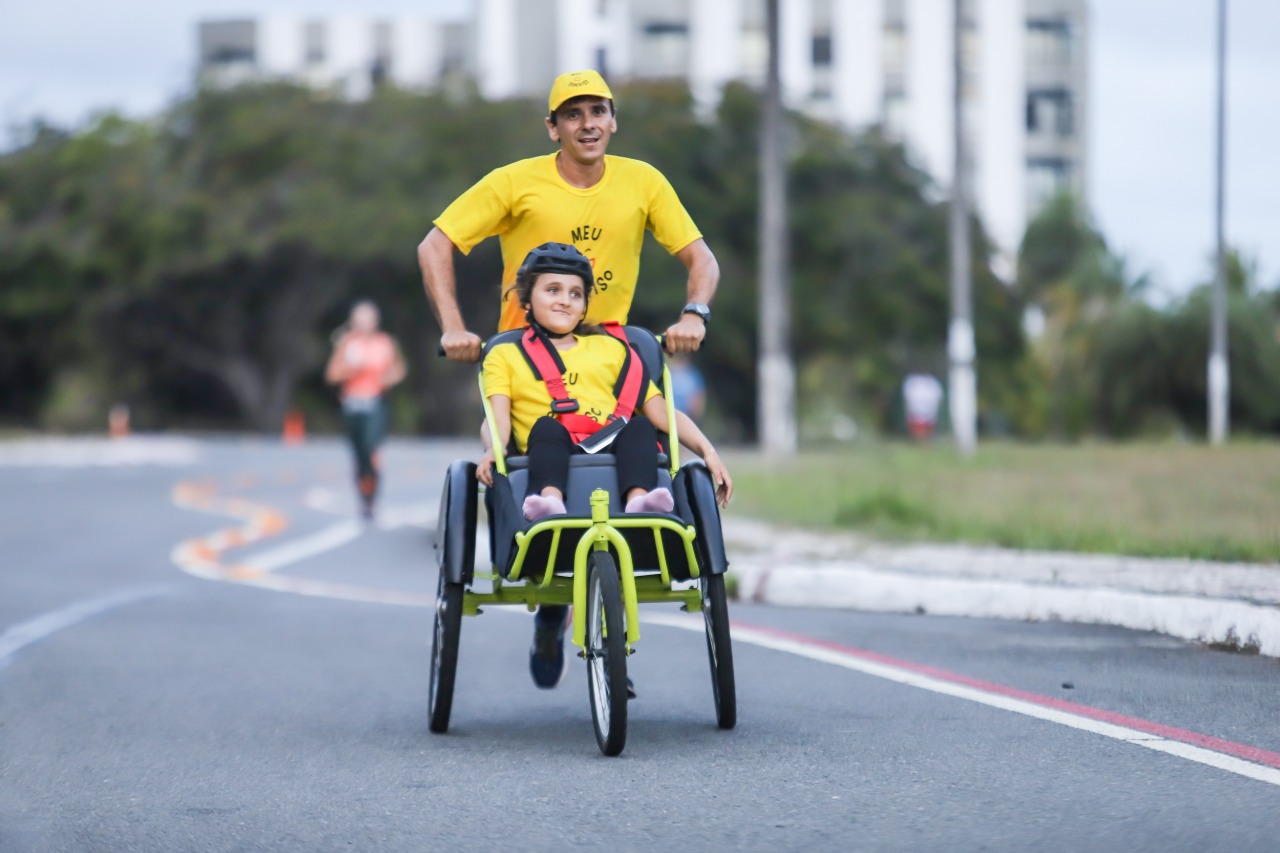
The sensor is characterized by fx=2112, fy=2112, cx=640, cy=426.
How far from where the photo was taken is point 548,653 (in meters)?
7.58

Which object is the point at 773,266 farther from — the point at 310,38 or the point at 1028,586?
the point at 310,38

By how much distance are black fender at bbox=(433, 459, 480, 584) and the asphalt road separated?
0.54 m

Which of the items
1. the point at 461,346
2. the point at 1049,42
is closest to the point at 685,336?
the point at 461,346

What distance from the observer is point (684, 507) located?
6562 millimetres

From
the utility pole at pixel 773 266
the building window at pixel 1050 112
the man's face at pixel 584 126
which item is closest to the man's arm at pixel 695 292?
the man's face at pixel 584 126

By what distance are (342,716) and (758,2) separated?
266 ft

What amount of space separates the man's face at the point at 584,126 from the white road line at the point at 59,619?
3503 mm

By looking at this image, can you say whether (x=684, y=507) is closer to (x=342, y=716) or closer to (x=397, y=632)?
(x=342, y=716)

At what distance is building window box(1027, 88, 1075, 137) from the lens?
8975cm

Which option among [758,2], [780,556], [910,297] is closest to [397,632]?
[780,556]

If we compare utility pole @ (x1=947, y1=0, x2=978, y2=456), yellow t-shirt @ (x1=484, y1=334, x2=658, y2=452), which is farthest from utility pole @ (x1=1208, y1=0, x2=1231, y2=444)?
yellow t-shirt @ (x1=484, y1=334, x2=658, y2=452)

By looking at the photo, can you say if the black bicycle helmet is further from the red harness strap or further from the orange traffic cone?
the orange traffic cone

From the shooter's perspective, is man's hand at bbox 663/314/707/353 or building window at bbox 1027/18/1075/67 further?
building window at bbox 1027/18/1075/67

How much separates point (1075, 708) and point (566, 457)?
75.2 inches
